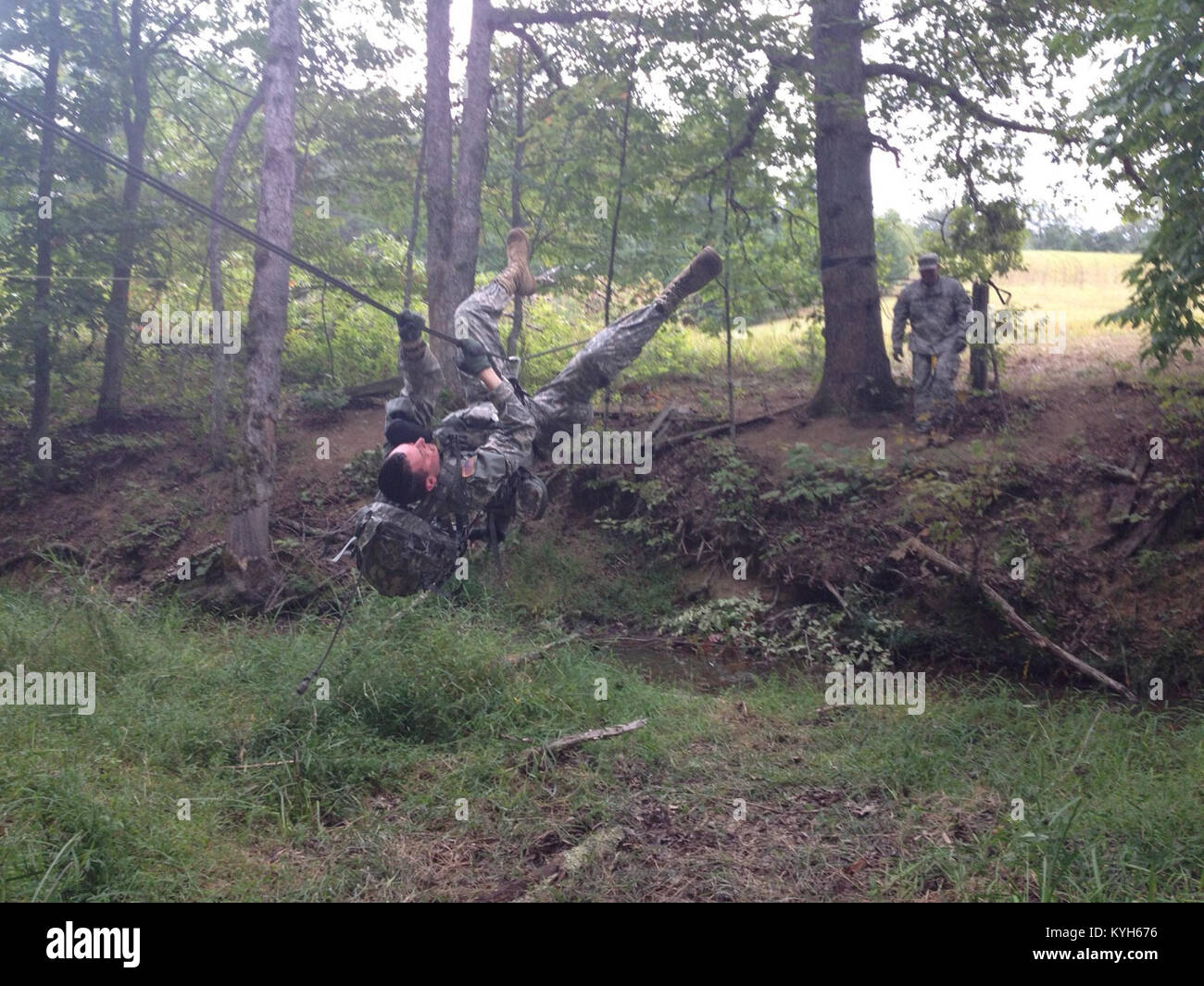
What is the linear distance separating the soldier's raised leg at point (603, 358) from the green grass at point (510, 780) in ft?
5.98

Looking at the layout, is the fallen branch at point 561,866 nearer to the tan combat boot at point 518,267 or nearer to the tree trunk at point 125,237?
the tan combat boot at point 518,267

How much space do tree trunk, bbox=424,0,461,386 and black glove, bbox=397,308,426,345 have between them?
643 cm

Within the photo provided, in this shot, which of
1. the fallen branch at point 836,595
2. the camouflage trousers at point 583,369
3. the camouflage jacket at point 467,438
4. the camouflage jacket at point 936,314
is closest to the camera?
the camouflage jacket at point 467,438

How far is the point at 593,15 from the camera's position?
13.2 m

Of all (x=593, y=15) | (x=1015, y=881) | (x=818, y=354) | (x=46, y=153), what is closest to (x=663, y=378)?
(x=818, y=354)

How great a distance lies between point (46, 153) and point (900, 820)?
13393mm

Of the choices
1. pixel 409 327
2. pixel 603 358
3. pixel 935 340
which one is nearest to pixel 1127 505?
pixel 935 340

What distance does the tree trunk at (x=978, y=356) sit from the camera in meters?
12.0

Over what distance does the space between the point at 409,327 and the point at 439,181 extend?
746cm

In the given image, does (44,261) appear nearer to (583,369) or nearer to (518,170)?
(518,170)

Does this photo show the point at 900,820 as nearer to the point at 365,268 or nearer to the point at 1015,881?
the point at 1015,881

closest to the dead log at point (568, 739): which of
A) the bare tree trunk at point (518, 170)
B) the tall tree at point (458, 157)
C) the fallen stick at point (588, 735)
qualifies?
the fallen stick at point (588, 735)

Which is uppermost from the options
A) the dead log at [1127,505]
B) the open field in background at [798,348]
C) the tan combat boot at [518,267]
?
the open field in background at [798,348]

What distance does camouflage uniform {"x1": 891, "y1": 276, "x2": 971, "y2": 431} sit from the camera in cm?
1156
